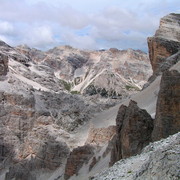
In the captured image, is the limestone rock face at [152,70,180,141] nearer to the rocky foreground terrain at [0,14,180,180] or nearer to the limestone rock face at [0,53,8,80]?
the rocky foreground terrain at [0,14,180,180]

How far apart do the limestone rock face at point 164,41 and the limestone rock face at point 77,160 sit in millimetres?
28563

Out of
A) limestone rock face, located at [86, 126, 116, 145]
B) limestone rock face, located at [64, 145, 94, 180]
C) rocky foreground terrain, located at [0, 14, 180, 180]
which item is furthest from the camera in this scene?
limestone rock face, located at [86, 126, 116, 145]

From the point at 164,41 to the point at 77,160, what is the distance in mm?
33364

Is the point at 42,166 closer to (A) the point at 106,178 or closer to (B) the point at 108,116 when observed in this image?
(B) the point at 108,116

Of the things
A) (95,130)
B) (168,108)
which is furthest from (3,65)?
(168,108)

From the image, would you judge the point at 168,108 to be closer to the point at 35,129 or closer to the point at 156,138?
the point at 156,138

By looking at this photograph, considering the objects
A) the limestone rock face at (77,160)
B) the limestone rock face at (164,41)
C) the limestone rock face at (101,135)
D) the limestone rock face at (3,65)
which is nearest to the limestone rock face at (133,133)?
the limestone rock face at (77,160)

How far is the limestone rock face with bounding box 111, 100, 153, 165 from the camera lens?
3041 cm

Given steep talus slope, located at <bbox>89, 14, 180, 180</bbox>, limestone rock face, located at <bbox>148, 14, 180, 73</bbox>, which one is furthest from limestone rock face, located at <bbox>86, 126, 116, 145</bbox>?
limestone rock face, located at <bbox>148, 14, 180, 73</bbox>

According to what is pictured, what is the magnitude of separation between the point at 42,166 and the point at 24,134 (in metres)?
19.2

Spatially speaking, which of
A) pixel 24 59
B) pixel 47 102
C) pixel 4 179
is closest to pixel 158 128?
pixel 4 179

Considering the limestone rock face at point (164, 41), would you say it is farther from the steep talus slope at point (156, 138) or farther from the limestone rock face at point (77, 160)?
the limestone rock face at point (77, 160)

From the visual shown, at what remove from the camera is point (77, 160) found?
49438mm

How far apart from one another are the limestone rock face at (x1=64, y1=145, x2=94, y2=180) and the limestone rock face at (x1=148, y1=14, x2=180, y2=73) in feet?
93.7
